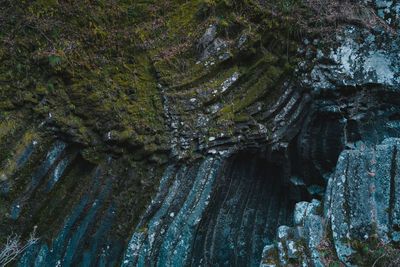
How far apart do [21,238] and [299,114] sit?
5.82 m

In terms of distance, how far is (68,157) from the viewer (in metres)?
4.86

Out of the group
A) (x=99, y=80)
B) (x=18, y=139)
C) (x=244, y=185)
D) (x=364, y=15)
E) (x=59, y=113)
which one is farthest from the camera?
(x=244, y=185)

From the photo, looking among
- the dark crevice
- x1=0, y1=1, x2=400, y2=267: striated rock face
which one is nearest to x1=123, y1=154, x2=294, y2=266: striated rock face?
x1=0, y1=1, x2=400, y2=267: striated rock face

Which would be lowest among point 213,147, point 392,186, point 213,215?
point 213,215

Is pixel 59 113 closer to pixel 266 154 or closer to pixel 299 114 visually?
pixel 266 154

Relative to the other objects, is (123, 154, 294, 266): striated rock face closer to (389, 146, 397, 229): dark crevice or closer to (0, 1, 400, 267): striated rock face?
(0, 1, 400, 267): striated rock face

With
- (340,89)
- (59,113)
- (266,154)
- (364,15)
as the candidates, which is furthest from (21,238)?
(364,15)

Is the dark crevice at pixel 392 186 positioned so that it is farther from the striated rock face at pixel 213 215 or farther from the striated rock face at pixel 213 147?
the striated rock face at pixel 213 215

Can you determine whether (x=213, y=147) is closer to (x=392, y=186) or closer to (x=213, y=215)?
(x=213, y=215)

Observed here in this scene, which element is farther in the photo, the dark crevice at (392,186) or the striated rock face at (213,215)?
the striated rock face at (213,215)

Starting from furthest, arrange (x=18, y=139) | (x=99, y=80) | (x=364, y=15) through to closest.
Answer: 1. (x=364, y=15)
2. (x=99, y=80)
3. (x=18, y=139)

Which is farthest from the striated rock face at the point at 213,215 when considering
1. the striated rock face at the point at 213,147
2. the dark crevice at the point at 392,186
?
the dark crevice at the point at 392,186

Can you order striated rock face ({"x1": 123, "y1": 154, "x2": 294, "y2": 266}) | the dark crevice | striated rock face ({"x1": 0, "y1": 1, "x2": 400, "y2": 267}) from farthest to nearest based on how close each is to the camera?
striated rock face ({"x1": 123, "y1": 154, "x2": 294, "y2": 266})
striated rock face ({"x1": 0, "y1": 1, "x2": 400, "y2": 267})
the dark crevice

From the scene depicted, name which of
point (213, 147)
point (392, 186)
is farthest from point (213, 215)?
point (392, 186)
